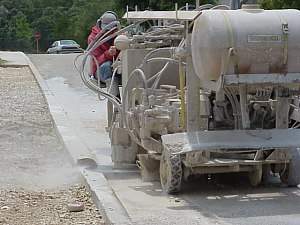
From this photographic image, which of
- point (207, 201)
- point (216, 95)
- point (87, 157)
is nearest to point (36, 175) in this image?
point (87, 157)

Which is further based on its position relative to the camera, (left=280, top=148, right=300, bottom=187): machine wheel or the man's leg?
the man's leg

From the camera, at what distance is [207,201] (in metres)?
7.13

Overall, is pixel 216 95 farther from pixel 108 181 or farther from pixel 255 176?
pixel 108 181

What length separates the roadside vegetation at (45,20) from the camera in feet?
193

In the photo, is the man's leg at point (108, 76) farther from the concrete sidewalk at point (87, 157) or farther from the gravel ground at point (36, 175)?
the gravel ground at point (36, 175)

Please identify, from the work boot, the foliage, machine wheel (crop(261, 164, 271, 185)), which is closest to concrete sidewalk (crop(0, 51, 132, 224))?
the work boot

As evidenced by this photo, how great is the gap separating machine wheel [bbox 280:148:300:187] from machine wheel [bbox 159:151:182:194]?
42.0 inches

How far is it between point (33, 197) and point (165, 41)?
85.4 inches

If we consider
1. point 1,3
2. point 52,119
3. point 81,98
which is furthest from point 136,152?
point 1,3

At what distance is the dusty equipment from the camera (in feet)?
21.8

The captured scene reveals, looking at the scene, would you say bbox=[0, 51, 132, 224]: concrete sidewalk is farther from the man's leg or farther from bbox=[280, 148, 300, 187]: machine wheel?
bbox=[280, 148, 300, 187]: machine wheel

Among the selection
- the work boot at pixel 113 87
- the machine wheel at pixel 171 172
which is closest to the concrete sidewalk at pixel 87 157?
the machine wheel at pixel 171 172

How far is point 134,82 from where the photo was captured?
8422 mm

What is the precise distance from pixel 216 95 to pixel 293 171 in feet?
3.44
